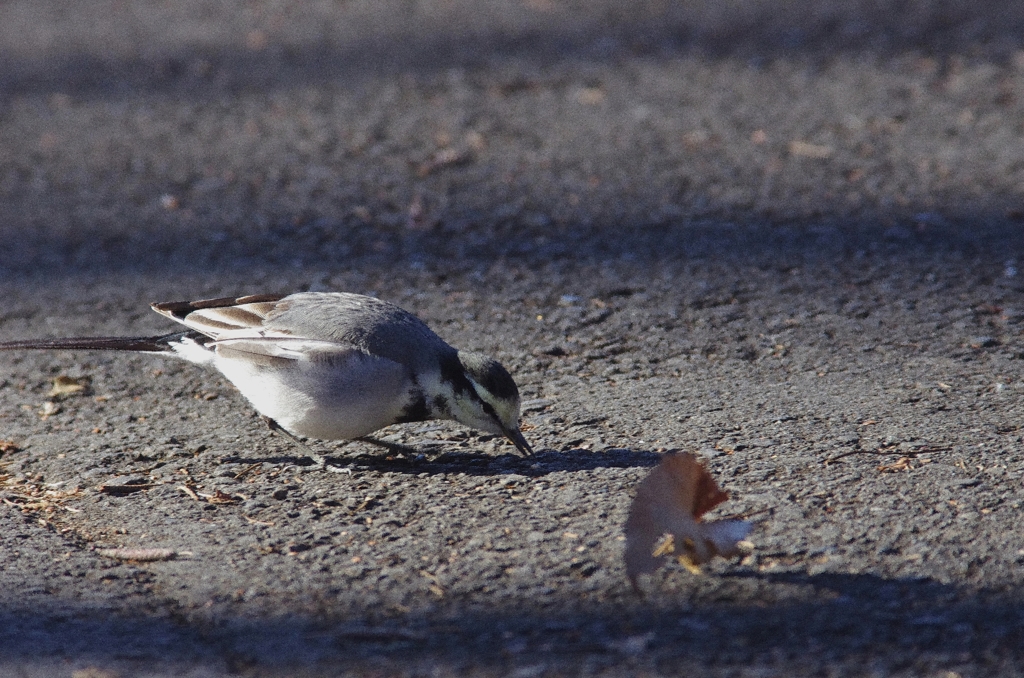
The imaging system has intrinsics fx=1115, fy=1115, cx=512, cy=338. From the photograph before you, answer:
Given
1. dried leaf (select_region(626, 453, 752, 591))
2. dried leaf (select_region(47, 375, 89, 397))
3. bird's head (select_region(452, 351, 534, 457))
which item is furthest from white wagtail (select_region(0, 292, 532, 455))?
dried leaf (select_region(626, 453, 752, 591))

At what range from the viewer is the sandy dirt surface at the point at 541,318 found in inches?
131

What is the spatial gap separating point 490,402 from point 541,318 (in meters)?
1.43

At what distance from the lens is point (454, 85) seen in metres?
9.09

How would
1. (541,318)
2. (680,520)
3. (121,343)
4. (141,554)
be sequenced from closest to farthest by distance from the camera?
(680,520), (141,554), (121,343), (541,318)

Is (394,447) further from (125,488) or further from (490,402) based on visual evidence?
(125,488)

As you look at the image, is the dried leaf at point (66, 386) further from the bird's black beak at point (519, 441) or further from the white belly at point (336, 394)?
the bird's black beak at point (519, 441)

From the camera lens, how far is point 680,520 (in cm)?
341

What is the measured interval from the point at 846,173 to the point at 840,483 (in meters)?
3.74

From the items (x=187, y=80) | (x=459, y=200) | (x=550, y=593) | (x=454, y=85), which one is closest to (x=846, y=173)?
(x=459, y=200)

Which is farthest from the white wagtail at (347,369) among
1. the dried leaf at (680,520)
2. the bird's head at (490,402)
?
the dried leaf at (680,520)

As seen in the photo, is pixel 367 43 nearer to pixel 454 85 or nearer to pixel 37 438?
pixel 454 85

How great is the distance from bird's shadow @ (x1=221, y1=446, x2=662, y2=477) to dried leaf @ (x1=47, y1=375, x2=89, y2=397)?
121cm

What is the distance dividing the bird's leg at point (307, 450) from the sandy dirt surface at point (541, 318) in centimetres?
5

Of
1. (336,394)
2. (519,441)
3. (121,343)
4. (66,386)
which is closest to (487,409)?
(519,441)
